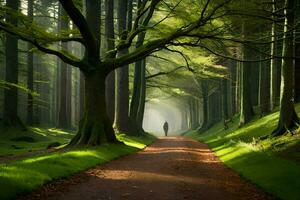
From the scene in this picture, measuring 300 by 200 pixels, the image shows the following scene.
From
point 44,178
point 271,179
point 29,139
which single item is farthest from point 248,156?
point 29,139

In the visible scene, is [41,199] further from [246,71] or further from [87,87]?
[246,71]

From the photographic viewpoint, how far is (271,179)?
966 cm

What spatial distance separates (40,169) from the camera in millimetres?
9977

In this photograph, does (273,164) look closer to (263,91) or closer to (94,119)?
(94,119)

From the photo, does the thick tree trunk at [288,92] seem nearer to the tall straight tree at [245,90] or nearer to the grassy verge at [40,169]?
the grassy verge at [40,169]

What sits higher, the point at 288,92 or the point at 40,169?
the point at 288,92

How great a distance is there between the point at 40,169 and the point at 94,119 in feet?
25.5

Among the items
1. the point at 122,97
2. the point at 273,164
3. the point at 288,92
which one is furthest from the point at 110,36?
the point at 273,164

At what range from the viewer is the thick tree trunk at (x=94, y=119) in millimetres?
17484

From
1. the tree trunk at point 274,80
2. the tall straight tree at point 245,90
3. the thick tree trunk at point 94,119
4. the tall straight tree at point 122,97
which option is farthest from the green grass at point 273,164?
the tall straight tree at point 122,97

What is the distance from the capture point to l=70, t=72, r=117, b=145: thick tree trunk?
17.5 m

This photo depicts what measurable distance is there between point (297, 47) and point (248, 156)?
360 inches

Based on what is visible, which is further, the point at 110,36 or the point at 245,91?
the point at 110,36

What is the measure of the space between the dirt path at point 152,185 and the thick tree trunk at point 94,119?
4373 millimetres
